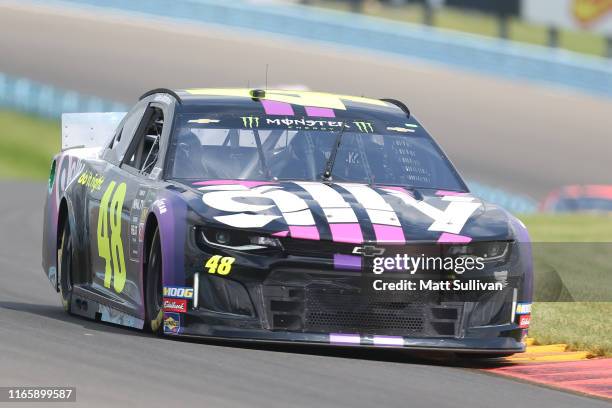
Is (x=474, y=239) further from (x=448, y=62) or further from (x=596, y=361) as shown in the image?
(x=448, y=62)

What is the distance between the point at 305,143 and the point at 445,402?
2.60m

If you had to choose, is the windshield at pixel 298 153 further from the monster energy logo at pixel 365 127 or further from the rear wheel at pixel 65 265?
the rear wheel at pixel 65 265

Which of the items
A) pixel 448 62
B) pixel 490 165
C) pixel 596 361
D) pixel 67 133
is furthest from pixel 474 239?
pixel 448 62

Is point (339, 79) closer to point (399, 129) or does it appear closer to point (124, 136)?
point (124, 136)

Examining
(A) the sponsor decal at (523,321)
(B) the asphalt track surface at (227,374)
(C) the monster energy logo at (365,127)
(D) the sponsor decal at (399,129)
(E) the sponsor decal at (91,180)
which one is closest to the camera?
(B) the asphalt track surface at (227,374)

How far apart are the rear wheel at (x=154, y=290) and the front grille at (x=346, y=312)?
0.68m

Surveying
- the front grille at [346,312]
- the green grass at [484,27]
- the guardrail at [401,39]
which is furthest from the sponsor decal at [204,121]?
the green grass at [484,27]

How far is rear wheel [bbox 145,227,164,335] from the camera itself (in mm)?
8180

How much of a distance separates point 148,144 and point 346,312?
206cm

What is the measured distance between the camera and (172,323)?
793 centimetres

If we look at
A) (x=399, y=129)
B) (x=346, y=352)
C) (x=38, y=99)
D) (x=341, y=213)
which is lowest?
(x=38, y=99)

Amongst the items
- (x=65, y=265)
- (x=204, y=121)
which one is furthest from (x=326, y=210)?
(x=65, y=265)

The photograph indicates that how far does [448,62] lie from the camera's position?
135 ft

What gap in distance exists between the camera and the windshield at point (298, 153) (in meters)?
8.76
